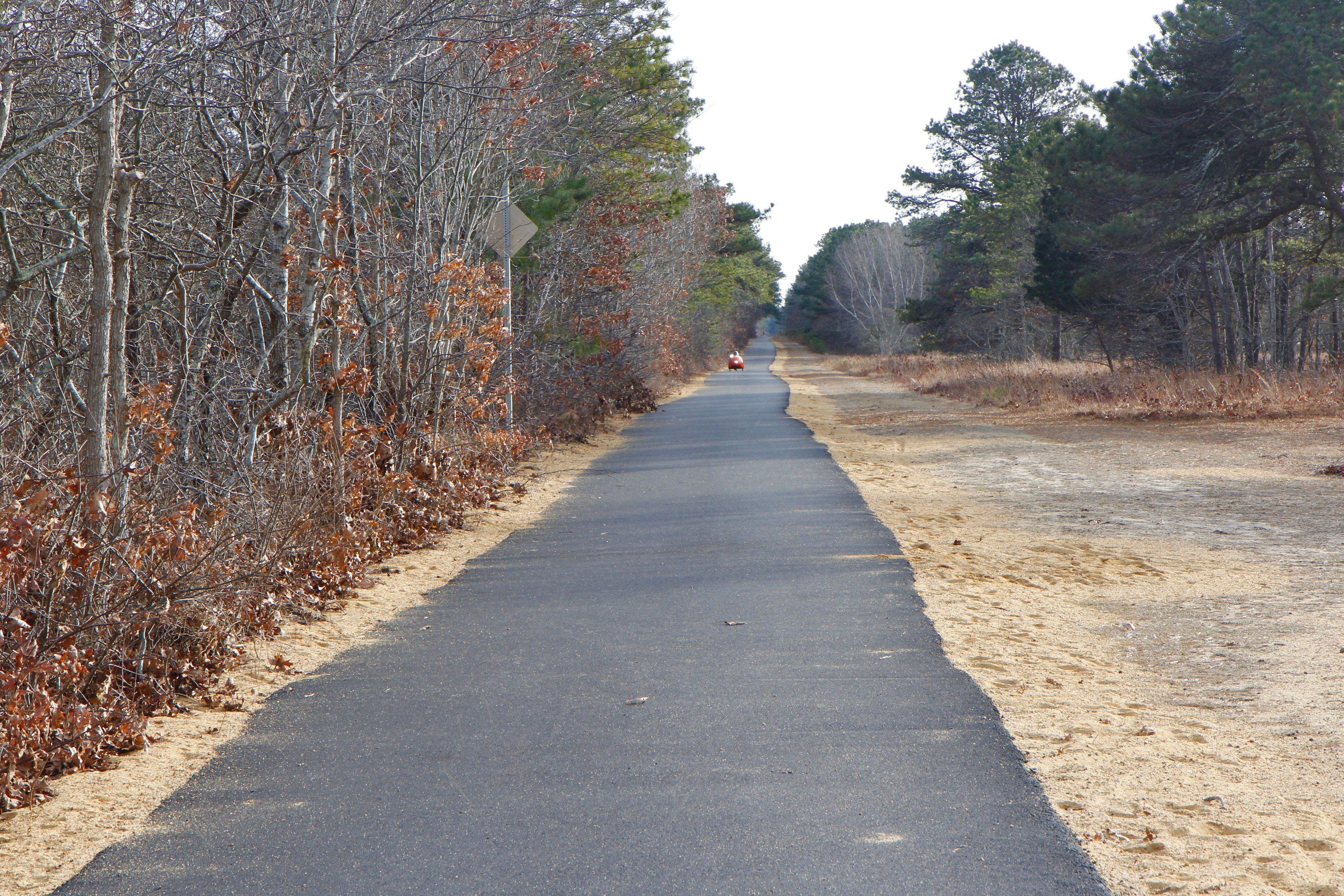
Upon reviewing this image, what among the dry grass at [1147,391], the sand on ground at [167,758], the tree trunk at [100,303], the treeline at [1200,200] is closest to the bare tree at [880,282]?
the treeline at [1200,200]

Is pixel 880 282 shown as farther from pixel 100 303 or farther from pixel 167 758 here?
pixel 167 758

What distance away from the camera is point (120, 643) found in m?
5.53

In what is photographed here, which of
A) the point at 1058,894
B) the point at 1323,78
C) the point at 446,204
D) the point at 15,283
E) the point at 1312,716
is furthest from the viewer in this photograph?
the point at 1323,78

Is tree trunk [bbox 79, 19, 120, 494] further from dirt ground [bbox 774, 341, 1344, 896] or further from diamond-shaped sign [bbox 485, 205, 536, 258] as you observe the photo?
diamond-shaped sign [bbox 485, 205, 536, 258]

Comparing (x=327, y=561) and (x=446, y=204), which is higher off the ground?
(x=446, y=204)

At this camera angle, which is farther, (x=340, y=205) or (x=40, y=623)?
(x=340, y=205)

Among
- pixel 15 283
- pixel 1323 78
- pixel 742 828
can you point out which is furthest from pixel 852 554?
pixel 1323 78

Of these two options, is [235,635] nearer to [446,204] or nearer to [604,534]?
[604,534]

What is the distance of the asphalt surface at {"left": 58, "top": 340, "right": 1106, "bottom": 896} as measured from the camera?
374 cm

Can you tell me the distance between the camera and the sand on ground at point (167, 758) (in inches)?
154

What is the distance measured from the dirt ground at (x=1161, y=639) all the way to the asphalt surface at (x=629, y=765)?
0.31 meters

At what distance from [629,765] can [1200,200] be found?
904 inches

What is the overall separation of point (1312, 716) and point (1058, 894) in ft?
8.38

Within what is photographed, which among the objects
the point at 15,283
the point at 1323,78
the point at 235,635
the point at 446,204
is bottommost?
the point at 235,635
